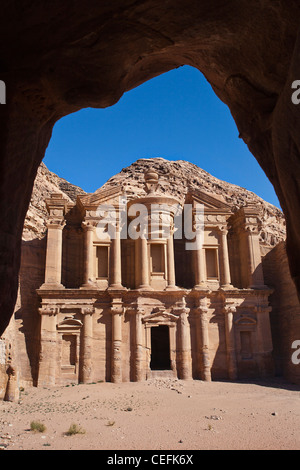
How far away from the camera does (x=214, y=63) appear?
5.62 m

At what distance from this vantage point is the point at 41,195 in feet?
117

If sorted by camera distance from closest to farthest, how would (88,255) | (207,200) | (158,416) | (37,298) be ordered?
1. (158,416)
2. (37,298)
3. (88,255)
4. (207,200)

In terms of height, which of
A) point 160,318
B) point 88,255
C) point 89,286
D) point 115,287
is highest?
point 88,255

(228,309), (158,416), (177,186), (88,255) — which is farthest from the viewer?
(177,186)

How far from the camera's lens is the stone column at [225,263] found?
23886 mm

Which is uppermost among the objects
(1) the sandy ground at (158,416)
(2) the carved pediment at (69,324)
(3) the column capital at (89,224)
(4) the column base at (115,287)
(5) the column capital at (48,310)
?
(3) the column capital at (89,224)

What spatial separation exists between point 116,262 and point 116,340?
4.55m

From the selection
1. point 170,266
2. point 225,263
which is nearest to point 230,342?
point 225,263

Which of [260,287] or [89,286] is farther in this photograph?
[260,287]

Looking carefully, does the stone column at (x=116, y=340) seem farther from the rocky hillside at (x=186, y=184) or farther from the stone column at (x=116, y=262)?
the rocky hillside at (x=186, y=184)

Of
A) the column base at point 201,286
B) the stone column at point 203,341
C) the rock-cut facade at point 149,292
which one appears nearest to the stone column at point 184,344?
the rock-cut facade at point 149,292

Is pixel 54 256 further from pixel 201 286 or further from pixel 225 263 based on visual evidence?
pixel 225 263

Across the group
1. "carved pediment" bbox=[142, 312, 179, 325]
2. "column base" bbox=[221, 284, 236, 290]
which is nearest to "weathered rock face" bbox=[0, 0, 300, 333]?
"carved pediment" bbox=[142, 312, 179, 325]

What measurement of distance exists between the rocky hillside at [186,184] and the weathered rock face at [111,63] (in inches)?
1377
